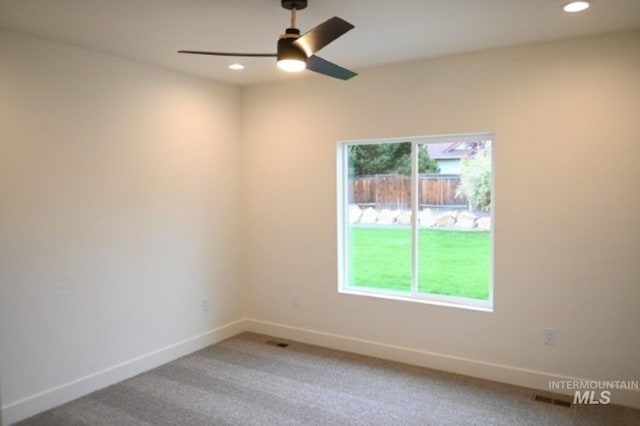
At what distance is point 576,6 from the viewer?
2.63m

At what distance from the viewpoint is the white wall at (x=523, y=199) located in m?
3.21

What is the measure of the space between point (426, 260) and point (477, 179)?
2.77ft

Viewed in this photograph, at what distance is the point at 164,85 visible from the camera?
13.3ft

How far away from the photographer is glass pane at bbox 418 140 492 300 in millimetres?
3828

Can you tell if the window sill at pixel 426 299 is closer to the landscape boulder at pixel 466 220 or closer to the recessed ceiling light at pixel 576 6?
the landscape boulder at pixel 466 220

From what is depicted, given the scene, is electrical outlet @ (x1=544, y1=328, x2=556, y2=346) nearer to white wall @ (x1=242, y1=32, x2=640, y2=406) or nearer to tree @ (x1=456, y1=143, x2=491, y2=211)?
white wall @ (x1=242, y1=32, x2=640, y2=406)

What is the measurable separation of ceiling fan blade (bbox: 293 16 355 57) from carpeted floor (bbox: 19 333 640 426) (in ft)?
7.70

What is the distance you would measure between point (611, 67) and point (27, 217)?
4163 millimetres

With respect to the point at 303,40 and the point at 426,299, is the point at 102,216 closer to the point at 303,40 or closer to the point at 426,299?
the point at 303,40

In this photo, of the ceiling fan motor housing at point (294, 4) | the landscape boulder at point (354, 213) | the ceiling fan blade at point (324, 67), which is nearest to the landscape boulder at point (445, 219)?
the landscape boulder at point (354, 213)

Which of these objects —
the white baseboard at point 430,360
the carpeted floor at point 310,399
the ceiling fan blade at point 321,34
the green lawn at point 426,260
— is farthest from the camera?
the green lawn at point 426,260

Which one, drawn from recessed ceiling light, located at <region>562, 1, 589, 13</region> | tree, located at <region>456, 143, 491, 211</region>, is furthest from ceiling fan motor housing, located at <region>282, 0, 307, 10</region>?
tree, located at <region>456, 143, 491, 211</region>

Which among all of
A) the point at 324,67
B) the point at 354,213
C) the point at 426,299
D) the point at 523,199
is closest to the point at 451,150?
the point at 523,199

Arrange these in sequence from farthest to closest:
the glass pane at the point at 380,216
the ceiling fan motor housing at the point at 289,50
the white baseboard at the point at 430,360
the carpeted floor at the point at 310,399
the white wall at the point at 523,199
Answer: the glass pane at the point at 380,216, the white baseboard at the point at 430,360, the white wall at the point at 523,199, the carpeted floor at the point at 310,399, the ceiling fan motor housing at the point at 289,50
